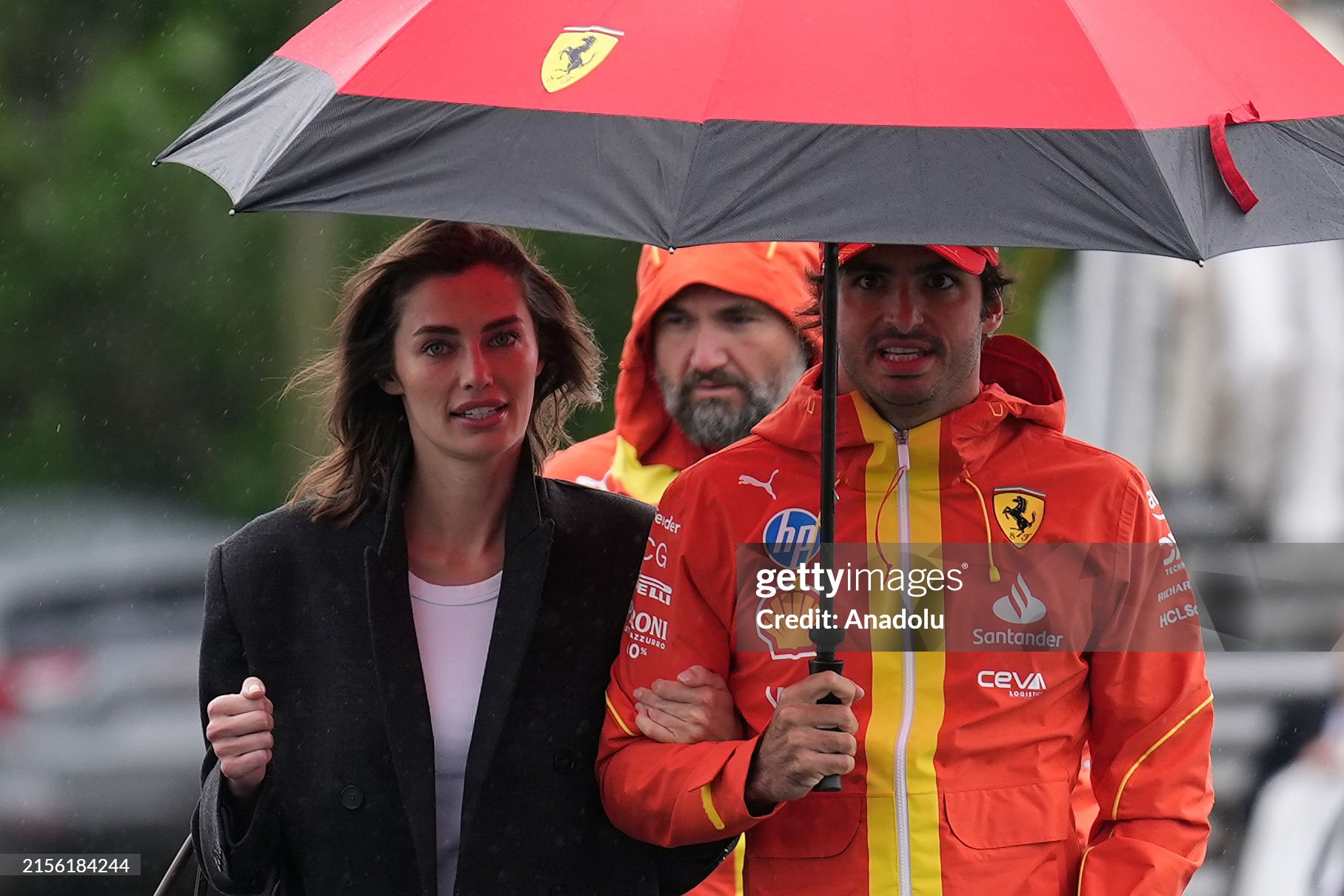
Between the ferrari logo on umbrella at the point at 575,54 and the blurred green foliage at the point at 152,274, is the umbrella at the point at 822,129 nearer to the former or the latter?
the ferrari logo on umbrella at the point at 575,54

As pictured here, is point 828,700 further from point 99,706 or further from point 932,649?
point 99,706

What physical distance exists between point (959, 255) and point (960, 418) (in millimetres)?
277

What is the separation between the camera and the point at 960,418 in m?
3.14

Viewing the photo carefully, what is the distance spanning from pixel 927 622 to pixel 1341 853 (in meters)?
3.77

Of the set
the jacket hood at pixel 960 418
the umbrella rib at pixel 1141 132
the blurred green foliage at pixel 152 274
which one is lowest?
the jacket hood at pixel 960 418

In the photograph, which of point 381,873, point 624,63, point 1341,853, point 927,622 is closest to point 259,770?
point 381,873

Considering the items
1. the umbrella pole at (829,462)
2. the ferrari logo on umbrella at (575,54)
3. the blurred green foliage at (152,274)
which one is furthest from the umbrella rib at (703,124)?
the blurred green foliage at (152,274)

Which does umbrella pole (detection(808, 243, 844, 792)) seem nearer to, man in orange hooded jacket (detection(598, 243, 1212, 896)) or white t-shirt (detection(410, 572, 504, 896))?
man in orange hooded jacket (detection(598, 243, 1212, 896))

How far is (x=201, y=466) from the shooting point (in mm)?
10211

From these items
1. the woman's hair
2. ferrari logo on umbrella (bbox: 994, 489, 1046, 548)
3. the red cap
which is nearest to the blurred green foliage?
the woman's hair

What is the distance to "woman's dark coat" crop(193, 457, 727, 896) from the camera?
314 cm

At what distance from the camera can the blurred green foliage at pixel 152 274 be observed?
9.45 m

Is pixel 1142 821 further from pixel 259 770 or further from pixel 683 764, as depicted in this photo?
pixel 259 770

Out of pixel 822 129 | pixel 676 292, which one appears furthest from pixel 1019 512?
pixel 676 292
